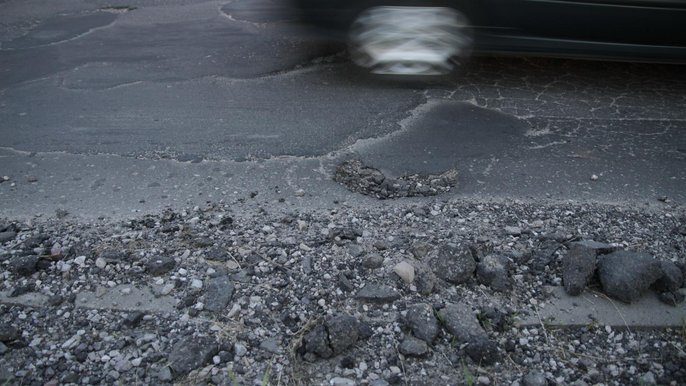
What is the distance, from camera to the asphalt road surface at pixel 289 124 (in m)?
3.56

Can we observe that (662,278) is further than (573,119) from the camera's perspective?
No

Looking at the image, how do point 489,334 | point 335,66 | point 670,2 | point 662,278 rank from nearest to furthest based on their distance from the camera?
point 489,334, point 662,278, point 670,2, point 335,66

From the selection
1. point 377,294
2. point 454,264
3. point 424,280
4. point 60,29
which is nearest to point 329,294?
point 377,294

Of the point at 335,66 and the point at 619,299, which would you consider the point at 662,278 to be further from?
the point at 335,66

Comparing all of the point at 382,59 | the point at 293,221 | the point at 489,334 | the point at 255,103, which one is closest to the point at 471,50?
the point at 382,59

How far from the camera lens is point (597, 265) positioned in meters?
2.83

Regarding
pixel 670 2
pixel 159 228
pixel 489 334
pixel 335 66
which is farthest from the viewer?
pixel 335 66

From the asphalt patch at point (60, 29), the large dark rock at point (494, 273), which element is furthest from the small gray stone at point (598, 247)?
the asphalt patch at point (60, 29)

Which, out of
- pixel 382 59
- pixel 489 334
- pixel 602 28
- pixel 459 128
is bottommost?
pixel 489 334

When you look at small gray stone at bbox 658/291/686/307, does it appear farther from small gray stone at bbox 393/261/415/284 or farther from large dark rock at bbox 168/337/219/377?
large dark rock at bbox 168/337/219/377

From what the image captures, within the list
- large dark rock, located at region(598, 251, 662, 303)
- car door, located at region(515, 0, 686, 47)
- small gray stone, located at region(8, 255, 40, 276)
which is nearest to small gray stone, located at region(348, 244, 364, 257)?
large dark rock, located at region(598, 251, 662, 303)

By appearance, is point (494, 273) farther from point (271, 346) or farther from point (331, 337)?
point (271, 346)

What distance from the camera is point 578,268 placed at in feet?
9.16

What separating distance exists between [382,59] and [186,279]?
257 centimetres
